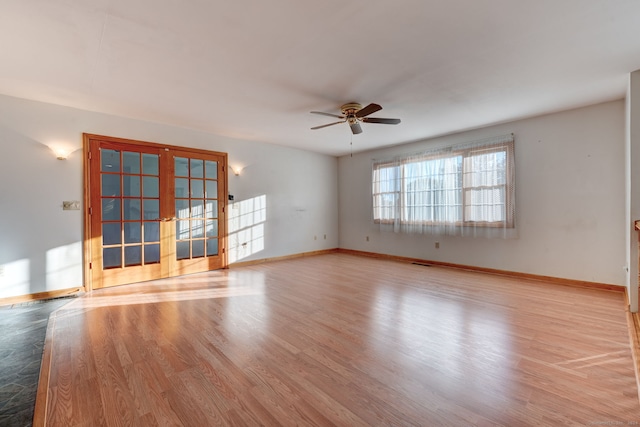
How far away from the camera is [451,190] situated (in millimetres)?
5340

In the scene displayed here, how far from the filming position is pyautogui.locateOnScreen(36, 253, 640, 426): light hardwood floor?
1.60 m

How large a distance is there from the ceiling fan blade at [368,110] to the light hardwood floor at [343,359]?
2315mm

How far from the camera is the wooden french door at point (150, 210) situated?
4.20 m

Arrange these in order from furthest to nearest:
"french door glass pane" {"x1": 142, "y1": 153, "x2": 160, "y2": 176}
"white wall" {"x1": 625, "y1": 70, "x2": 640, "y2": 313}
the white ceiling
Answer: "french door glass pane" {"x1": 142, "y1": 153, "x2": 160, "y2": 176}, "white wall" {"x1": 625, "y1": 70, "x2": 640, "y2": 313}, the white ceiling

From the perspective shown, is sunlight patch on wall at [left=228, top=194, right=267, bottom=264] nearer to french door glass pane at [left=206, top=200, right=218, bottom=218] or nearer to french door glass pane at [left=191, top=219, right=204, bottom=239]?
french door glass pane at [left=206, top=200, right=218, bottom=218]

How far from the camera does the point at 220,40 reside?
242 cm

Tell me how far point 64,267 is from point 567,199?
7.28 m

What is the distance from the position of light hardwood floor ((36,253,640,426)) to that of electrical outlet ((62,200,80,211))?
129cm

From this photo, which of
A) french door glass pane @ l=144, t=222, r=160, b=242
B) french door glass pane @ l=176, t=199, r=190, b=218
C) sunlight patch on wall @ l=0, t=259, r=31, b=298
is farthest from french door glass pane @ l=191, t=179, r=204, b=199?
sunlight patch on wall @ l=0, t=259, r=31, b=298

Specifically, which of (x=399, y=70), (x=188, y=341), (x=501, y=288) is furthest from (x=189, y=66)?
(x=501, y=288)

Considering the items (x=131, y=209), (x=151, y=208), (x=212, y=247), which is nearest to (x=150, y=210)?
(x=151, y=208)

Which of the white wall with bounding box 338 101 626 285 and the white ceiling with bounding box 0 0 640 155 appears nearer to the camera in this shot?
the white ceiling with bounding box 0 0 640 155

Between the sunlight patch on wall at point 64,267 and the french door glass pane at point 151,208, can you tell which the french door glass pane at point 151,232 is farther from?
the sunlight patch on wall at point 64,267

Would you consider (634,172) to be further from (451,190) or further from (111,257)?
(111,257)
